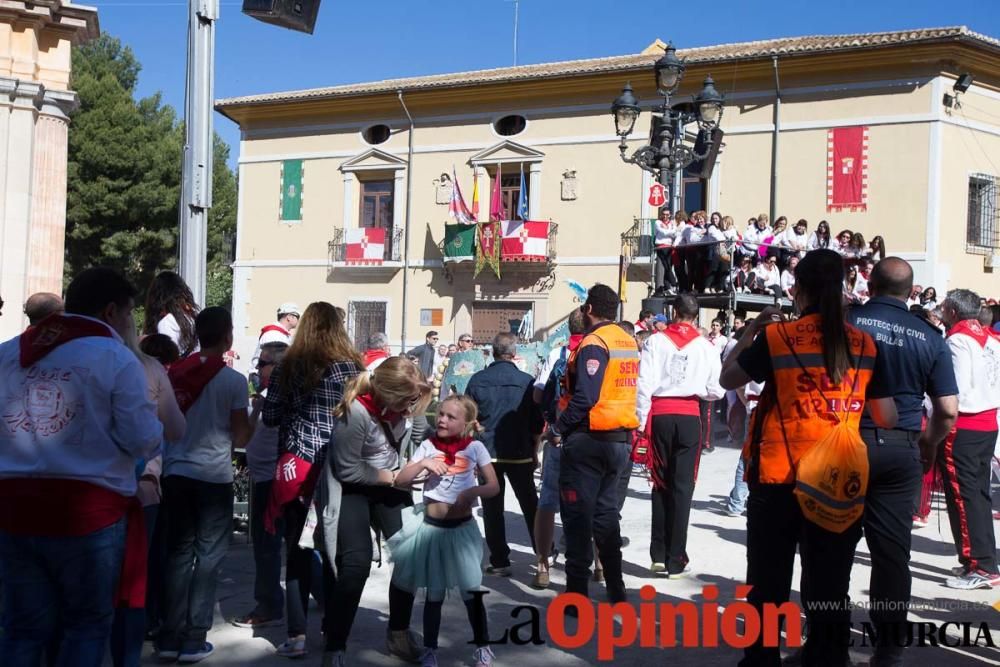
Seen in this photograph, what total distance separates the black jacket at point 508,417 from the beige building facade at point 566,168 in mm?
16803

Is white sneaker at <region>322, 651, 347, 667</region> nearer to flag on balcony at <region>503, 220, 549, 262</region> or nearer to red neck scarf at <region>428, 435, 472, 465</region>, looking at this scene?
red neck scarf at <region>428, 435, 472, 465</region>

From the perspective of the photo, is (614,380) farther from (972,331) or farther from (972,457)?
(972,331)

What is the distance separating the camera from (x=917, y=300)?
16.6 meters

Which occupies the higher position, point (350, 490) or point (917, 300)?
point (917, 300)

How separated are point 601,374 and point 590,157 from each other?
2090cm

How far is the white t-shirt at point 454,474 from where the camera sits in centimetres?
500

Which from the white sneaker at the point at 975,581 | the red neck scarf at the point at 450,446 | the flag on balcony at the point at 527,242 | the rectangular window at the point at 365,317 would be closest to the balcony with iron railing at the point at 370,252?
the rectangular window at the point at 365,317

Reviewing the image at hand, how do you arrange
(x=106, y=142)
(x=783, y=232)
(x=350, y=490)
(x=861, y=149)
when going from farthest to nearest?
(x=106, y=142), (x=861, y=149), (x=783, y=232), (x=350, y=490)

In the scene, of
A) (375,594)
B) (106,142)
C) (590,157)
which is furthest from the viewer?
(106,142)

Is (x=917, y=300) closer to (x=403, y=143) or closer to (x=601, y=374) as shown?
(x=601, y=374)

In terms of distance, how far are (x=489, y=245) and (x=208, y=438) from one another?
22135 mm

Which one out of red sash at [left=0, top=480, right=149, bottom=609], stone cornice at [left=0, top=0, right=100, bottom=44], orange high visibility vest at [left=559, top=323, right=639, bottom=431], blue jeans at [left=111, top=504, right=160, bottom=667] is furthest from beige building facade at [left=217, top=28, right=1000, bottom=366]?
red sash at [left=0, top=480, right=149, bottom=609]

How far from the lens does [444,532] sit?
496 cm

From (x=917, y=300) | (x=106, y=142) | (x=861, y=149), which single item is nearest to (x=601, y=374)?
(x=917, y=300)
